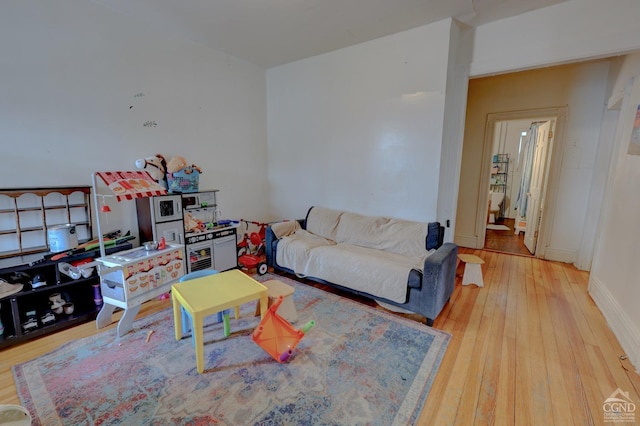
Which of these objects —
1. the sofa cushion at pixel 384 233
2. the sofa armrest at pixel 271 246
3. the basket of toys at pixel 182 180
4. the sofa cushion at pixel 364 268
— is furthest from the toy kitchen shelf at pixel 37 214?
the sofa cushion at pixel 384 233

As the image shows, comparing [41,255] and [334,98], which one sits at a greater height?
[334,98]

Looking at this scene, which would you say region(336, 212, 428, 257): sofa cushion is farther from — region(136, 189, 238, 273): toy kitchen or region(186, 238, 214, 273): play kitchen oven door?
region(186, 238, 214, 273): play kitchen oven door

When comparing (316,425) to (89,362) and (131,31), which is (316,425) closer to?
(89,362)

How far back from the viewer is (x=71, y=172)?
2.46m

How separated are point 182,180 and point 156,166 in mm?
292

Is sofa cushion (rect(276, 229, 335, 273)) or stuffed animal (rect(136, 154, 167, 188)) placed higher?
stuffed animal (rect(136, 154, 167, 188))

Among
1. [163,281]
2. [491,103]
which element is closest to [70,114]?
[163,281]

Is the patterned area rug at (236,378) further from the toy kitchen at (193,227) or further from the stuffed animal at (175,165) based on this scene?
the stuffed animal at (175,165)

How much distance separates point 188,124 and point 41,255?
6.25ft

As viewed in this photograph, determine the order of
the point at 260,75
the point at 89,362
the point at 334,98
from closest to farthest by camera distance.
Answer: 1. the point at 89,362
2. the point at 334,98
3. the point at 260,75

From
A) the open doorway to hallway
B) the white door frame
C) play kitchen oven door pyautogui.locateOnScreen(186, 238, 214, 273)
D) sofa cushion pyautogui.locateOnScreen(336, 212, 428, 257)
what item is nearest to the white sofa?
sofa cushion pyautogui.locateOnScreen(336, 212, 428, 257)

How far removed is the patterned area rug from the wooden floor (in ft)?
0.45

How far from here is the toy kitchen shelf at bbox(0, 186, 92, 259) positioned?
2152 millimetres

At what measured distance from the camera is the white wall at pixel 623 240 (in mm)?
2053
